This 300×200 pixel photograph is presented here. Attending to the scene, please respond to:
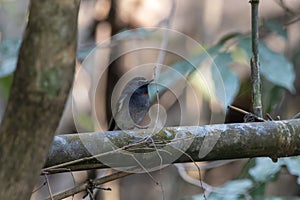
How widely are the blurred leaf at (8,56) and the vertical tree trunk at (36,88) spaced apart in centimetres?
146

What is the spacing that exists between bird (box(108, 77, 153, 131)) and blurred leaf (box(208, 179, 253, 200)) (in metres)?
0.42

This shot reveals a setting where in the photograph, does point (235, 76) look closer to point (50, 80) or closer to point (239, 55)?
point (239, 55)

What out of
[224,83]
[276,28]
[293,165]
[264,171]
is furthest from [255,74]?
[276,28]

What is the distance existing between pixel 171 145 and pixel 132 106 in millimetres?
518

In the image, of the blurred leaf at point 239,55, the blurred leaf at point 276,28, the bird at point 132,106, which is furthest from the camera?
the blurred leaf at point 276,28

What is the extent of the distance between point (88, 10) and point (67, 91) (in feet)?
9.64

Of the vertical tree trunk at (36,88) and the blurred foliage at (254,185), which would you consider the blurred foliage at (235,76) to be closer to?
the blurred foliage at (254,185)

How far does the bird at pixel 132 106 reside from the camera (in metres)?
1.93

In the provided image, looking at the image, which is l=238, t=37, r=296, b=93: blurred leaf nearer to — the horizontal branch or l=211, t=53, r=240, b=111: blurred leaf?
l=211, t=53, r=240, b=111: blurred leaf

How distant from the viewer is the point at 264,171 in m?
2.20

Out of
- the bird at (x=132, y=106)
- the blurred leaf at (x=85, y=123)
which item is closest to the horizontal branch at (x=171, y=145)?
the bird at (x=132, y=106)

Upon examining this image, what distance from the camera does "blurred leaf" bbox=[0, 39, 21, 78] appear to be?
7.31 feet

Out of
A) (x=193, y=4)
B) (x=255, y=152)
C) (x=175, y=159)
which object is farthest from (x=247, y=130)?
(x=193, y=4)

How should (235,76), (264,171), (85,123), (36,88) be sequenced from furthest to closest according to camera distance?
(85,123) → (264,171) → (235,76) → (36,88)
